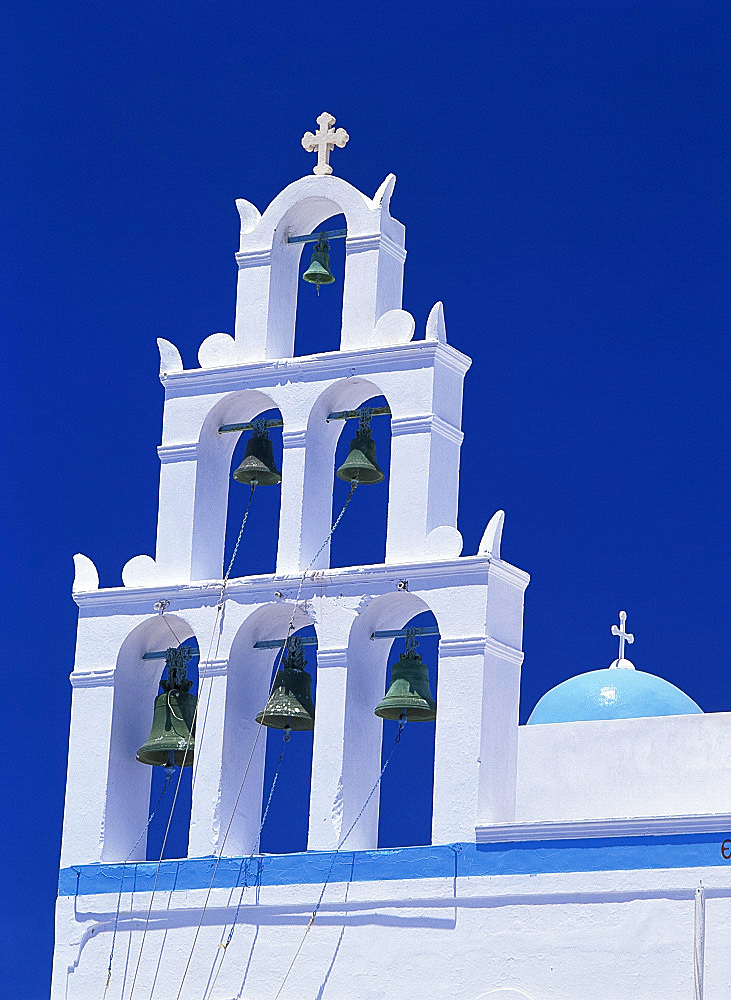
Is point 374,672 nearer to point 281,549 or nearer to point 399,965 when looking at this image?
point 281,549

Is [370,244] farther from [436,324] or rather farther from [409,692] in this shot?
[409,692]

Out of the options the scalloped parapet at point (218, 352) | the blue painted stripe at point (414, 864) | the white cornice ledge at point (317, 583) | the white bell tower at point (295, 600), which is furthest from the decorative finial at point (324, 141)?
the blue painted stripe at point (414, 864)

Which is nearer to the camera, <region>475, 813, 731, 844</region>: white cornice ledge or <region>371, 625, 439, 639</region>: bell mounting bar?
<region>475, 813, 731, 844</region>: white cornice ledge

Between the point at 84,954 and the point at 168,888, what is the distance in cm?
82

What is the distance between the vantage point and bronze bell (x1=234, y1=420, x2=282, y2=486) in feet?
66.4

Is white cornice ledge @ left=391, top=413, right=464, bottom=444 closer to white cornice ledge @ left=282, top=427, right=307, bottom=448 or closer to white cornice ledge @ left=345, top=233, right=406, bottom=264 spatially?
white cornice ledge @ left=282, top=427, right=307, bottom=448

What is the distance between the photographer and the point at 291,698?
1942 cm

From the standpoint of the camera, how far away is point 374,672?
19.5 meters

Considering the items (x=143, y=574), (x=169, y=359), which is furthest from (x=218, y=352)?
(x=143, y=574)

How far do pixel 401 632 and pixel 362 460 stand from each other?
1.46 metres

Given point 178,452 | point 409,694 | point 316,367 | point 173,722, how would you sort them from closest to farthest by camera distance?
1. point 409,694
2. point 173,722
3. point 316,367
4. point 178,452

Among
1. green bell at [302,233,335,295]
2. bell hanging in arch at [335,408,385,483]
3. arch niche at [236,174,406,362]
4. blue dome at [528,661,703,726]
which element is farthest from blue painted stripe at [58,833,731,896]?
blue dome at [528,661,703,726]

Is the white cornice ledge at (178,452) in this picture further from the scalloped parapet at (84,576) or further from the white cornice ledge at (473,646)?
the white cornice ledge at (473,646)

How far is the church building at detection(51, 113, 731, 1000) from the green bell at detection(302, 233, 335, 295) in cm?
2
